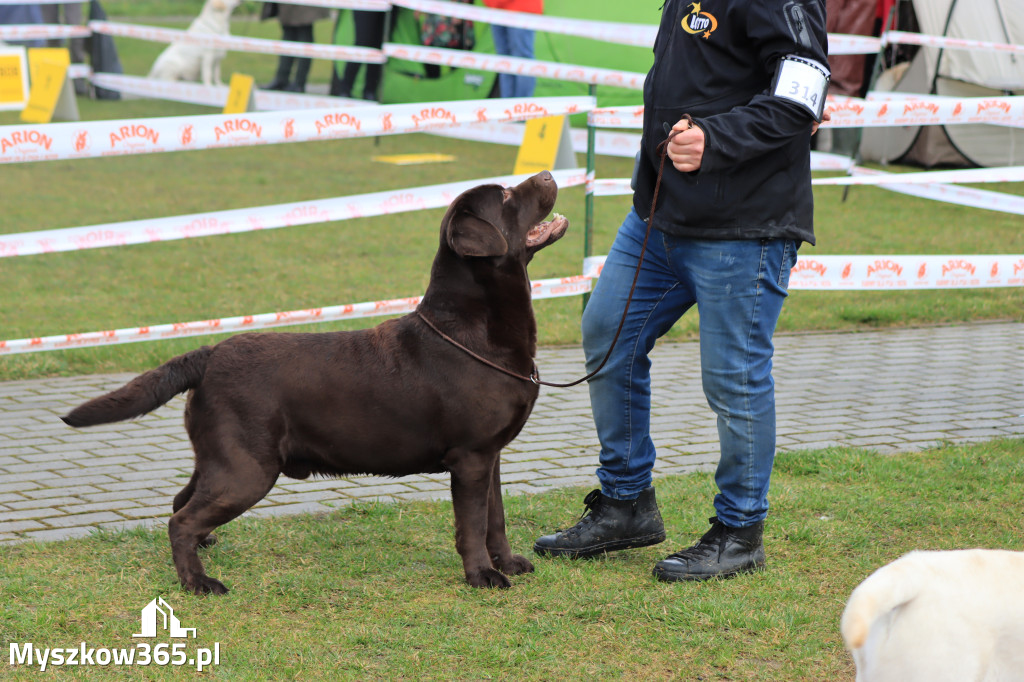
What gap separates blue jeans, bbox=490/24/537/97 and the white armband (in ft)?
34.0

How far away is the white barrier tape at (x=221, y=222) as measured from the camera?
18.4ft

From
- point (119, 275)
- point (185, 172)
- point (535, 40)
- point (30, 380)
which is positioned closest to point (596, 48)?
point (535, 40)

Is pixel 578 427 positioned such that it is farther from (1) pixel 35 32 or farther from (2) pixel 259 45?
(1) pixel 35 32

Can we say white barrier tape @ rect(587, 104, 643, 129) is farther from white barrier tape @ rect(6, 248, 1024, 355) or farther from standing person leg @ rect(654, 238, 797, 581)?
standing person leg @ rect(654, 238, 797, 581)

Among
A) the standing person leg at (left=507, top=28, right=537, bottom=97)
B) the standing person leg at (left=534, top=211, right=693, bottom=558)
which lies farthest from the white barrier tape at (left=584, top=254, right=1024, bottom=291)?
the standing person leg at (left=507, top=28, right=537, bottom=97)

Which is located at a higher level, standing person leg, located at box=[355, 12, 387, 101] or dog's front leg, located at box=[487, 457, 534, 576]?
standing person leg, located at box=[355, 12, 387, 101]

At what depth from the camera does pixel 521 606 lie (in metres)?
3.49

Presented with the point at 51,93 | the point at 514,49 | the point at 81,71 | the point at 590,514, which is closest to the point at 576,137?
the point at 514,49

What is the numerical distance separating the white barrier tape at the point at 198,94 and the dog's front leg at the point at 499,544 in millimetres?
12043

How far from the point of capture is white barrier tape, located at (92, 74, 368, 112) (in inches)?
607

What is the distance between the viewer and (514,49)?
524 inches

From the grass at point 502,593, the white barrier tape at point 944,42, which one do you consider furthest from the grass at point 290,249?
the grass at point 502,593

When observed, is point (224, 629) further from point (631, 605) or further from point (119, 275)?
point (119, 275)

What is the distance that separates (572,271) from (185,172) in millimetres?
5993
